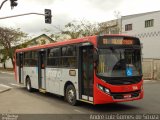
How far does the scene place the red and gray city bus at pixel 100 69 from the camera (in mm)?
11898

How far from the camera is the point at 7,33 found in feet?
211

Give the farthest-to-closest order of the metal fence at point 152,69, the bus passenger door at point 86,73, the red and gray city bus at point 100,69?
the metal fence at point 152,69
the bus passenger door at point 86,73
the red and gray city bus at point 100,69

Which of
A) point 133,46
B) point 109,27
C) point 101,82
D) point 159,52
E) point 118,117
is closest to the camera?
point 118,117

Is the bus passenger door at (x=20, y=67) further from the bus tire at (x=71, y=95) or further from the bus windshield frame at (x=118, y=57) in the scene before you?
the bus windshield frame at (x=118, y=57)

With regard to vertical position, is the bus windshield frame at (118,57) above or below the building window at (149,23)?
below

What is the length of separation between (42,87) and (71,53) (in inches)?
178

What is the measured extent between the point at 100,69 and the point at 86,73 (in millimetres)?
1016

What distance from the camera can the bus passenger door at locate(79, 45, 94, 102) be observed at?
493 inches

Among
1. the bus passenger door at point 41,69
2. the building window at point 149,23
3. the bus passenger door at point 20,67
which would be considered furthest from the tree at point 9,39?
the bus passenger door at point 41,69

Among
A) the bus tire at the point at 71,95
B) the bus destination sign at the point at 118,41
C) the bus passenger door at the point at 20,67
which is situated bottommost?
the bus tire at the point at 71,95

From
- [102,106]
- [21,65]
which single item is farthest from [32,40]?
[102,106]

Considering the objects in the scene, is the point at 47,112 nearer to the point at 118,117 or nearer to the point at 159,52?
the point at 118,117

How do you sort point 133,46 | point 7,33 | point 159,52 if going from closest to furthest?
point 133,46, point 159,52, point 7,33

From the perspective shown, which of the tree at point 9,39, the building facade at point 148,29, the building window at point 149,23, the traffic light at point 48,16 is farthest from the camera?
the tree at point 9,39
